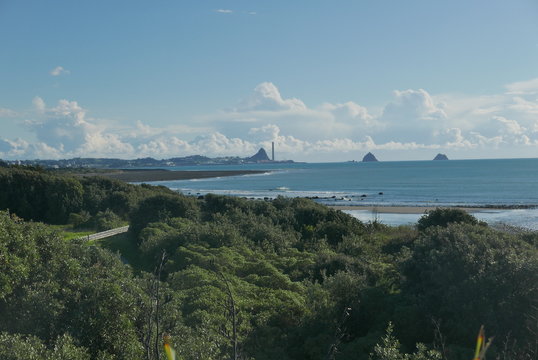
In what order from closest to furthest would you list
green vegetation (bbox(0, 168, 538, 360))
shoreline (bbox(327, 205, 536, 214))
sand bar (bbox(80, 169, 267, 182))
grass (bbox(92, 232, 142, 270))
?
green vegetation (bbox(0, 168, 538, 360)), grass (bbox(92, 232, 142, 270)), shoreline (bbox(327, 205, 536, 214)), sand bar (bbox(80, 169, 267, 182))

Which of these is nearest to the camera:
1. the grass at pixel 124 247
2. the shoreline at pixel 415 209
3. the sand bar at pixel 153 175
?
the grass at pixel 124 247

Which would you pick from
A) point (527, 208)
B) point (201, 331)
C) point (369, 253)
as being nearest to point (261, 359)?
point (201, 331)

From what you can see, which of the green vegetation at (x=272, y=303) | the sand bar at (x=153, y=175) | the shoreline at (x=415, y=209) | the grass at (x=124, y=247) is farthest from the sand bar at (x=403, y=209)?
the sand bar at (x=153, y=175)

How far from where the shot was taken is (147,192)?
4853cm

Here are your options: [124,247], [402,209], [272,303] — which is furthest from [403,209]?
[272,303]

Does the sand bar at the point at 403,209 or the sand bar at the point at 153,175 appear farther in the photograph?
the sand bar at the point at 153,175

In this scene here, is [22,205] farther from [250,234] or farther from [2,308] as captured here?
[2,308]

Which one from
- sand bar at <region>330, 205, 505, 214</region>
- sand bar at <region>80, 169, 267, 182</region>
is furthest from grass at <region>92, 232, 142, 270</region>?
sand bar at <region>80, 169, 267, 182</region>

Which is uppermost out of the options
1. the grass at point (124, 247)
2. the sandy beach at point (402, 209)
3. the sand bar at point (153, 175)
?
the sand bar at point (153, 175)

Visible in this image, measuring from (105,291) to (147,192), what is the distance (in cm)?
3884

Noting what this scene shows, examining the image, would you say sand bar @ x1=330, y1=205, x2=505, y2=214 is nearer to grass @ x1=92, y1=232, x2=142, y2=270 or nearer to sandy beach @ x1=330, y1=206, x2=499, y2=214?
sandy beach @ x1=330, y1=206, x2=499, y2=214

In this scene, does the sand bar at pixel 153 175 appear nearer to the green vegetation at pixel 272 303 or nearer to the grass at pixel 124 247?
the grass at pixel 124 247

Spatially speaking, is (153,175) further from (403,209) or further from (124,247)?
(124,247)

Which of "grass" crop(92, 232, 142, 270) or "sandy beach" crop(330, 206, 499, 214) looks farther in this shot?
"sandy beach" crop(330, 206, 499, 214)
